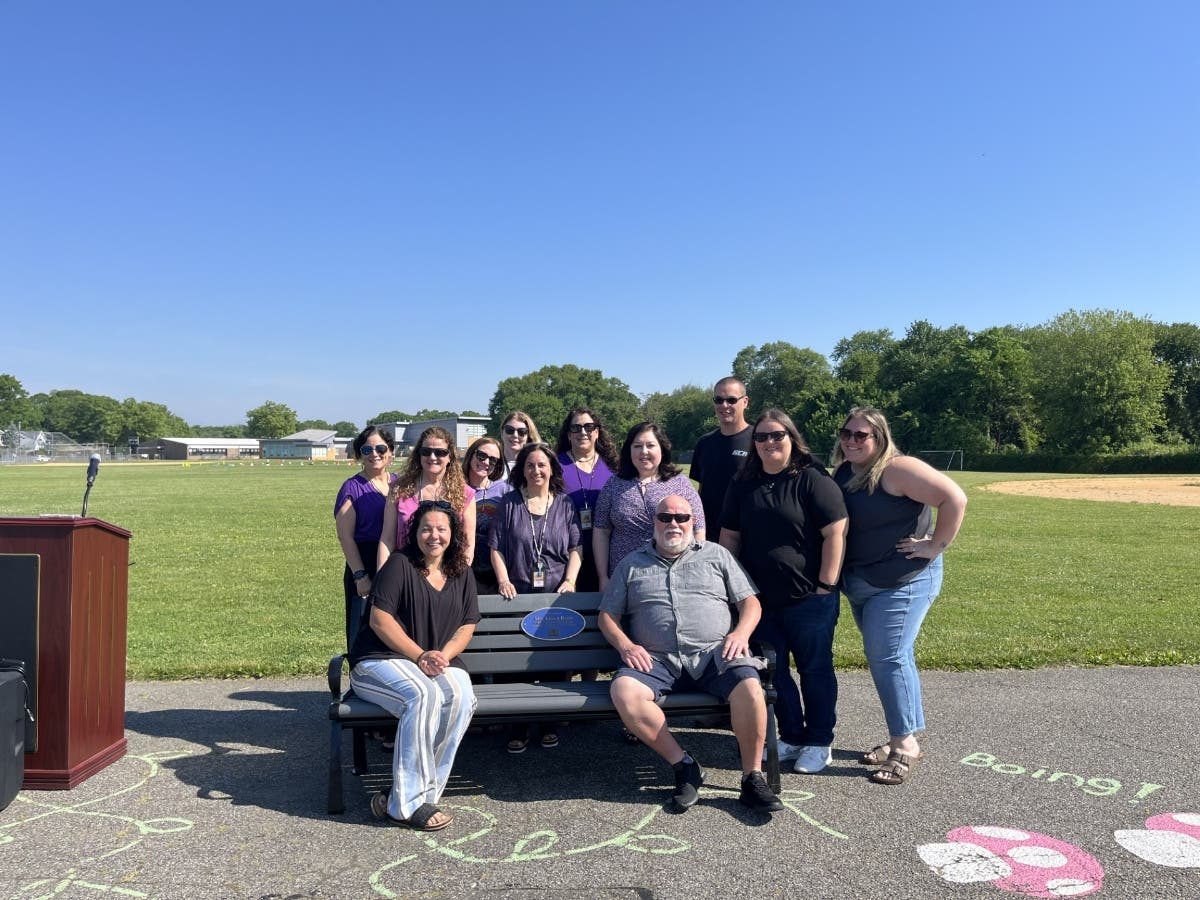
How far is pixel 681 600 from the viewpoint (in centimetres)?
427

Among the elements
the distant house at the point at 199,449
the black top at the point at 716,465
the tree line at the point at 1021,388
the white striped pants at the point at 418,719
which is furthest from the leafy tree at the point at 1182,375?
the distant house at the point at 199,449

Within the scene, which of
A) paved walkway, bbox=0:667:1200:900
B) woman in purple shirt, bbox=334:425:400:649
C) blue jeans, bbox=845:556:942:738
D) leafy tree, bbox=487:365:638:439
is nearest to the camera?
paved walkway, bbox=0:667:1200:900

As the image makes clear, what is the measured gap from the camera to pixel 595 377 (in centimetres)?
12444

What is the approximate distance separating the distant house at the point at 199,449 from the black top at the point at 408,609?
13968 centimetres

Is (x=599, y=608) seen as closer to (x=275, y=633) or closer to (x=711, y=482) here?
(x=711, y=482)

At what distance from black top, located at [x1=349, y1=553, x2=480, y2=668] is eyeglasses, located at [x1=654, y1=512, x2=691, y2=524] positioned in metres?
1.13

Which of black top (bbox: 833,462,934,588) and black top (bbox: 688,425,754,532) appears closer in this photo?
black top (bbox: 833,462,934,588)

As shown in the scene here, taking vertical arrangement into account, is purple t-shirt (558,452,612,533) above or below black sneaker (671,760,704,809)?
above

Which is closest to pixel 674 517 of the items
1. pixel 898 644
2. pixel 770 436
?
pixel 770 436

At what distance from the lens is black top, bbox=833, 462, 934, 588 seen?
4363 mm

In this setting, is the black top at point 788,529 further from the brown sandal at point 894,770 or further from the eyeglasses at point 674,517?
the brown sandal at point 894,770

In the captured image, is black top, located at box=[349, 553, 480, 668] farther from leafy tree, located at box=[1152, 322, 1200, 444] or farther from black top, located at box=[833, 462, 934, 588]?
leafy tree, located at box=[1152, 322, 1200, 444]

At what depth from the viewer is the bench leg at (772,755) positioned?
3.99 m

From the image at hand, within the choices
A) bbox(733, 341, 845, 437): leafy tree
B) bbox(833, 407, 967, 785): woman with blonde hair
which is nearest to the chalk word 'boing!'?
bbox(833, 407, 967, 785): woman with blonde hair
